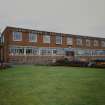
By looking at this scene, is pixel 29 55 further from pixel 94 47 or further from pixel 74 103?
pixel 74 103

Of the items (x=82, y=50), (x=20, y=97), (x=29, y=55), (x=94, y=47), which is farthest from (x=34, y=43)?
(x=20, y=97)

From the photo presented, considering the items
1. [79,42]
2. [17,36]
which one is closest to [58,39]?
[79,42]

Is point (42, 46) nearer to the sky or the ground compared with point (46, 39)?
nearer to the ground

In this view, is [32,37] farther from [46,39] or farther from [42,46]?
[46,39]

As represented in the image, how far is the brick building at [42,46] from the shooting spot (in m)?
31.6

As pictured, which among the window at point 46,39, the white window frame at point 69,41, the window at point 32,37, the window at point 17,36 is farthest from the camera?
the white window frame at point 69,41

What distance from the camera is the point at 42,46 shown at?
34719mm

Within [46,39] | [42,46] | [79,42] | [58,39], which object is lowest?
[42,46]

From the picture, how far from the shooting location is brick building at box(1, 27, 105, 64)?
3156 centimetres

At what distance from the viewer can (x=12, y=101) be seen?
8.16m

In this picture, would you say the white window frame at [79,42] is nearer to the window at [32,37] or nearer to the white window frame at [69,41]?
the white window frame at [69,41]

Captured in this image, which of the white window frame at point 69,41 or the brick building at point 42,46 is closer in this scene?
the brick building at point 42,46

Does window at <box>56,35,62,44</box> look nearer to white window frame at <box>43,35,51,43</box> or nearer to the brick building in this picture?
the brick building

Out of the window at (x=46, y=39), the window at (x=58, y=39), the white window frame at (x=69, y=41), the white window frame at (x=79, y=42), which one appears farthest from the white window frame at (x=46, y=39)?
the white window frame at (x=79, y=42)
